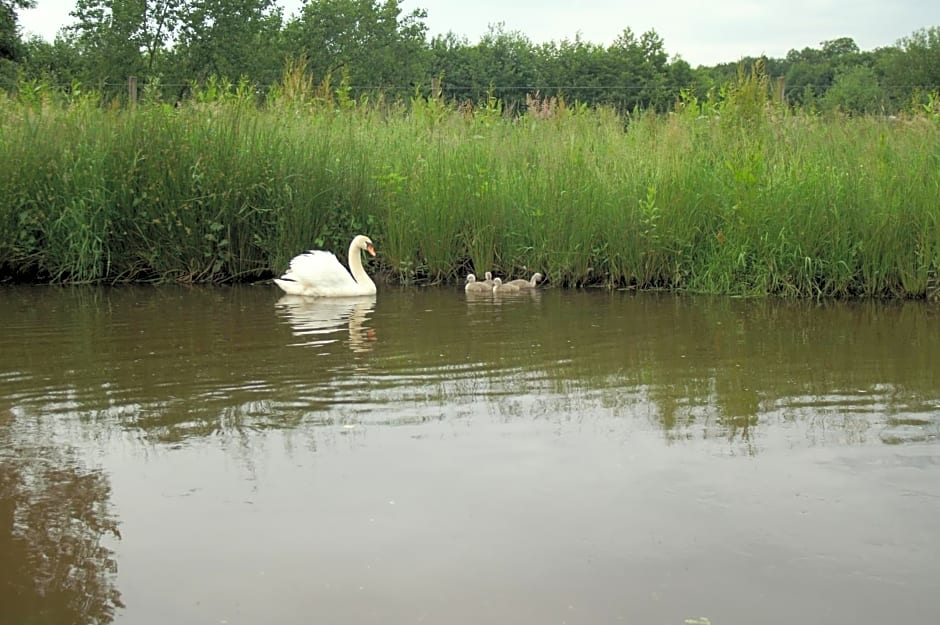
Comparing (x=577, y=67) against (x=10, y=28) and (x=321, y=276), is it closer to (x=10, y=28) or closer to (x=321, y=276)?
(x=10, y=28)

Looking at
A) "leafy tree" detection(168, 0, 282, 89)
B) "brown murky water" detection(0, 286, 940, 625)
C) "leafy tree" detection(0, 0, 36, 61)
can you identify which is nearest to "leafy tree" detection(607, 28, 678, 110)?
"leafy tree" detection(168, 0, 282, 89)

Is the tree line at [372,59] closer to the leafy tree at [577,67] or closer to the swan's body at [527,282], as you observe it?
the leafy tree at [577,67]

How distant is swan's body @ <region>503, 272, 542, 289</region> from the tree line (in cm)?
678

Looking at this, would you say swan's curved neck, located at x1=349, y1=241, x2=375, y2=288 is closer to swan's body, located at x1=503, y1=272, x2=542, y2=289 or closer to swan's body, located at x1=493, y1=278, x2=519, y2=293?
swan's body, located at x1=493, y1=278, x2=519, y2=293

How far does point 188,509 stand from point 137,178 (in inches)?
375

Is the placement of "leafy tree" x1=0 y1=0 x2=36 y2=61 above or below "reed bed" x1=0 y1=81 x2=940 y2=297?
above

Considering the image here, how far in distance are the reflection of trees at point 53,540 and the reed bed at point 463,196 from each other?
781 centimetres

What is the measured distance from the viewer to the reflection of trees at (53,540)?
11.5 feet

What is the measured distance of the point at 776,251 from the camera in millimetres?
10977

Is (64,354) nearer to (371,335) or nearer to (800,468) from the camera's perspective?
(371,335)

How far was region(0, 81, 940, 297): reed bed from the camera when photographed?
11039 millimetres

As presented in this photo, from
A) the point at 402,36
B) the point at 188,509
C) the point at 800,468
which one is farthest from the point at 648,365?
the point at 402,36

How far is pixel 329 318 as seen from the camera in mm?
10039

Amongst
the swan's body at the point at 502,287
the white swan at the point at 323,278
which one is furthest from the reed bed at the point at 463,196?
the white swan at the point at 323,278
